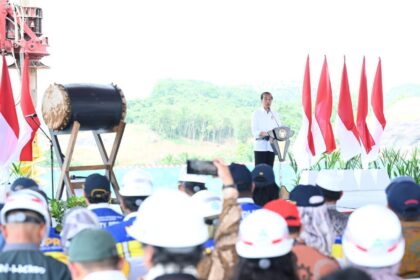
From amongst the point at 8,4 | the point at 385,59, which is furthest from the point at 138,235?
the point at 385,59

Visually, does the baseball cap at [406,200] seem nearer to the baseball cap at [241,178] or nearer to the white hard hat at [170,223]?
the baseball cap at [241,178]

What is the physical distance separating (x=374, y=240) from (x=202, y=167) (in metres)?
1.06

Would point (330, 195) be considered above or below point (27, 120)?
above

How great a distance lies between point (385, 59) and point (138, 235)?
822 inches

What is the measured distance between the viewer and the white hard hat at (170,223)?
6.74 ft

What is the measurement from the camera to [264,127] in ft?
27.8

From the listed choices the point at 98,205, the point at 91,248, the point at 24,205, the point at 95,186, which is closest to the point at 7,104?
the point at 95,186

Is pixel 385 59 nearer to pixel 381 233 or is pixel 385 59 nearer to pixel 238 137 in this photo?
pixel 238 137

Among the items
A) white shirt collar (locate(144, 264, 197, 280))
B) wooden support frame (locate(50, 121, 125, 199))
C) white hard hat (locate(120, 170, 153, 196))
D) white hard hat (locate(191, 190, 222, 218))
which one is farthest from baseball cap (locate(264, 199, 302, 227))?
wooden support frame (locate(50, 121, 125, 199))

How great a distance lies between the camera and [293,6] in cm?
2241

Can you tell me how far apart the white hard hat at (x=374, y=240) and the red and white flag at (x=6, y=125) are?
20.3 feet

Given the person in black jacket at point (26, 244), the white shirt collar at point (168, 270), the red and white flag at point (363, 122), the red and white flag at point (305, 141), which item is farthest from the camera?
the red and white flag at point (363, 122)

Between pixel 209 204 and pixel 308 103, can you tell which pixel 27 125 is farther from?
pixel 209 204

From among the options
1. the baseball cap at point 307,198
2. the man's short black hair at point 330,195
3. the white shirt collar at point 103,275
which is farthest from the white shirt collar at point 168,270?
the man's short black hair at point 330,195
